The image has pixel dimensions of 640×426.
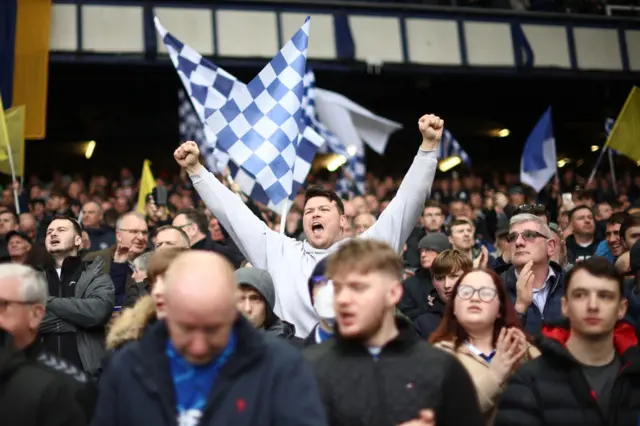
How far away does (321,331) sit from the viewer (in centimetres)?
473

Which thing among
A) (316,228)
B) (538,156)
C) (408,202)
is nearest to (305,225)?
(316,228)

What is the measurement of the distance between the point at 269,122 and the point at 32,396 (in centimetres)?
477

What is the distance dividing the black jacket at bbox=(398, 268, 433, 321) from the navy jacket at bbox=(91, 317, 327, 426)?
4272 mm

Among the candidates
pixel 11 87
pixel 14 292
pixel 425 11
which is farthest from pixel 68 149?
pixel 14 292

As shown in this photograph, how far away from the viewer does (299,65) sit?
833cm

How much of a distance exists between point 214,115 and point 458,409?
5.26 m

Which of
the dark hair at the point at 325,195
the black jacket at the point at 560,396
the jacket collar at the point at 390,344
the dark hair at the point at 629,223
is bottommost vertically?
the black jacket at the point at 560,396

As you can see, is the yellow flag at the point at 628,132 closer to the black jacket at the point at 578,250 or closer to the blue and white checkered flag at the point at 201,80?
the black jacket at the point at 578,250

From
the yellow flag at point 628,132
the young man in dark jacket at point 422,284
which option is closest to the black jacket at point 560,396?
the young man in dark jacket at point 422,284

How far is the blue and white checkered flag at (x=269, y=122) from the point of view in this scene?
26.4 ft

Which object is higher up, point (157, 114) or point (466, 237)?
point (157, 114)

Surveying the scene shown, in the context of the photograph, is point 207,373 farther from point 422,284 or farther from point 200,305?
point 422,284

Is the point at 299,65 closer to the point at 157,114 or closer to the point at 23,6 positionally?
the point at 23,6

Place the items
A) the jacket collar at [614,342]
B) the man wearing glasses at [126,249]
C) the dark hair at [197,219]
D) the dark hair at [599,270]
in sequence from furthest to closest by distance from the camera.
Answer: the dark hair at [197,219] < the man wearing glasses at [126,249] < the dark hair at [599,270] < the jacket collar at [614,342]
